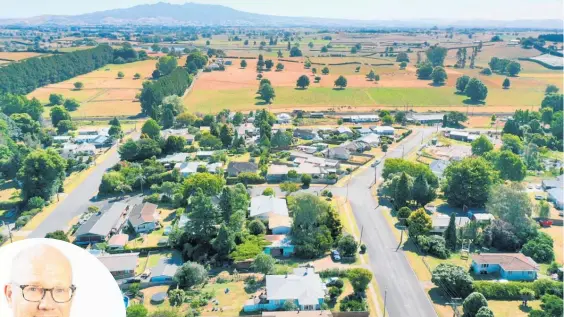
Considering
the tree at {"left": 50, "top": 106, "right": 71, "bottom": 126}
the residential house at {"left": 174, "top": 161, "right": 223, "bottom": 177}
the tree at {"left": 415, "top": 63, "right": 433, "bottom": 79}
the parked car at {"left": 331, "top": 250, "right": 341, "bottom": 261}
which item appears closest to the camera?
the parked car at {"left": 331, "top": 250, "right": 341, "bottom": 261}

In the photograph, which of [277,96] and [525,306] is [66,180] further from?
[277,96]

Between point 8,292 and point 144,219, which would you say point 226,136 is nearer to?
point 144,219

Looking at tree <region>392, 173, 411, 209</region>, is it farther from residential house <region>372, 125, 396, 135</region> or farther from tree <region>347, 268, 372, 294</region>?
residential house <region>372, 125, 396, 135</region>

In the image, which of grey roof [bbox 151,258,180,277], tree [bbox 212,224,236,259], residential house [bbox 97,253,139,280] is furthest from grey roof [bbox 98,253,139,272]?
tree [bbox 212,224,236,259]

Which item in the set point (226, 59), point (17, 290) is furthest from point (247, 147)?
point (226, 59)

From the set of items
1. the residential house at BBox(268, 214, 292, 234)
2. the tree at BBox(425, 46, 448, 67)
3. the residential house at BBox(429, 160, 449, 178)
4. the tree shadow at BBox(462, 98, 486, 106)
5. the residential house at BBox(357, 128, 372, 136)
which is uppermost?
the tree at BBox(425, 46, 448, 67)

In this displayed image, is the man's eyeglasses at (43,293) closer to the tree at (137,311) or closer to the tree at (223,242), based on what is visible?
the tree at (137,311)

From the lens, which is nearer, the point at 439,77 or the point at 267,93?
the point at 267,93

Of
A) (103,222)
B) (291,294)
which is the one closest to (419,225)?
(291,294)
